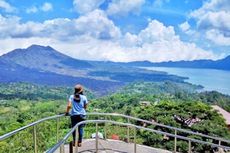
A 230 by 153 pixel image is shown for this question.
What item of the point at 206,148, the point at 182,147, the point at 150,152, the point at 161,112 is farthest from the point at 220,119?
the point at 150,152

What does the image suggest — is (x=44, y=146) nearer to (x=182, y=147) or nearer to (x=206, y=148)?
(x=182, y=147)

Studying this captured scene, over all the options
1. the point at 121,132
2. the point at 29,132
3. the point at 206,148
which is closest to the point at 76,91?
the point at 29,132

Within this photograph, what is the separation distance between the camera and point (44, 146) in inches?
392

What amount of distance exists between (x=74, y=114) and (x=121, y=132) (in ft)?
13.5

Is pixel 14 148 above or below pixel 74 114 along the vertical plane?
below

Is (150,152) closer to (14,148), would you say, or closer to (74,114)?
(74,114)

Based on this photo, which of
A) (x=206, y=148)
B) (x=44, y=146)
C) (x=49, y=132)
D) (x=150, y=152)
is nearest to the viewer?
(x=44, y=146)

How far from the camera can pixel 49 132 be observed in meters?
11.4

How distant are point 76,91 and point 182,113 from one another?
2566 cm

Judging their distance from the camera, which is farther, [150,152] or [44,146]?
[150,152]

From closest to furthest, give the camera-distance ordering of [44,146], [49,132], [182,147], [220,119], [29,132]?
[29,132]
[44,146]
[49,132]
[182,147]
[220,119]

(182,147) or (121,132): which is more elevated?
(121,132)

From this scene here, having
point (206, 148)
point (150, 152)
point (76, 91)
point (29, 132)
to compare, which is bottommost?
point (206, 148)

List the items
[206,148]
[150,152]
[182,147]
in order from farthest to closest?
[206,148] < [182,147] < [150,152]
